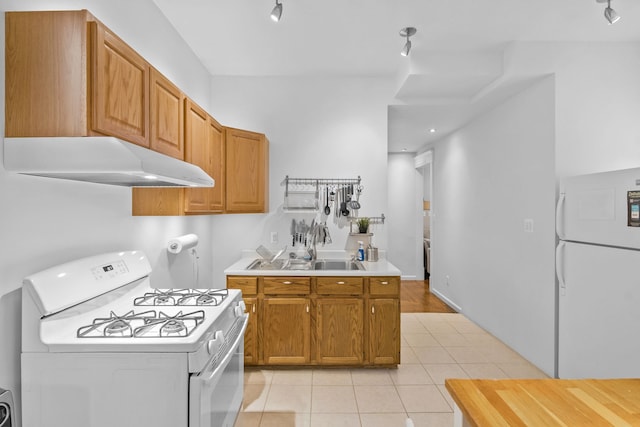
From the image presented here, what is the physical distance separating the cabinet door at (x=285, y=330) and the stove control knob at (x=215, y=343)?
132cm

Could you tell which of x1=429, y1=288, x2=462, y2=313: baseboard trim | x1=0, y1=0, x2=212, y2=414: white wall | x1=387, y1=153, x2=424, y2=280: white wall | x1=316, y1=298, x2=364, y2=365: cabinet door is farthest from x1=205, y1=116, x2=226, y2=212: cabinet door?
x1=387, y1=153, x2=424, y2=280: white wall

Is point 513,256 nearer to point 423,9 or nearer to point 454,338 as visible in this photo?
point 454,338

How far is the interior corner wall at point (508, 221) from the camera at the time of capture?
2.87m

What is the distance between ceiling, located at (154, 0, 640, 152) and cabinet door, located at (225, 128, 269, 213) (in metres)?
0.74

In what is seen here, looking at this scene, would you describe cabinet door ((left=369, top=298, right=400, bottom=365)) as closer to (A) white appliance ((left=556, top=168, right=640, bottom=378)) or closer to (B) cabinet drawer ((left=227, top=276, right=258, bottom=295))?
(B) cabinet drawer ((left=227, top=276, right=258, bottom=295))

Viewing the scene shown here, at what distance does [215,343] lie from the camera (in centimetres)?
149

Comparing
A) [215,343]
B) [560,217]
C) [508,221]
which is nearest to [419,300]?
[508,221]

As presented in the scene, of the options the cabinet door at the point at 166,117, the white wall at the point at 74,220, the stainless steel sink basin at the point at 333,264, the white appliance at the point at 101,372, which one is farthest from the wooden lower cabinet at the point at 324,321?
the white appliance at the point at 101,372

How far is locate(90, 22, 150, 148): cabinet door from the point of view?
1332mm

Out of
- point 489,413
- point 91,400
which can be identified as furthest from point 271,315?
point 489,413

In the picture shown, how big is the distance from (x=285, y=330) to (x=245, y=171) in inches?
56.5

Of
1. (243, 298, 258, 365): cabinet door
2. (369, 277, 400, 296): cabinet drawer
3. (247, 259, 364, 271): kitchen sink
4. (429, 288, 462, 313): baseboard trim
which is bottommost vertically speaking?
(429, 288, 462, 313): baseboard trim

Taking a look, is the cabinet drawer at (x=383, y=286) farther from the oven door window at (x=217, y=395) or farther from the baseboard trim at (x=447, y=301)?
the baseboard trim at (x=447, y=301)

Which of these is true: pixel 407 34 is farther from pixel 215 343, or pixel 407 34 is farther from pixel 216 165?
pixel 215 343
